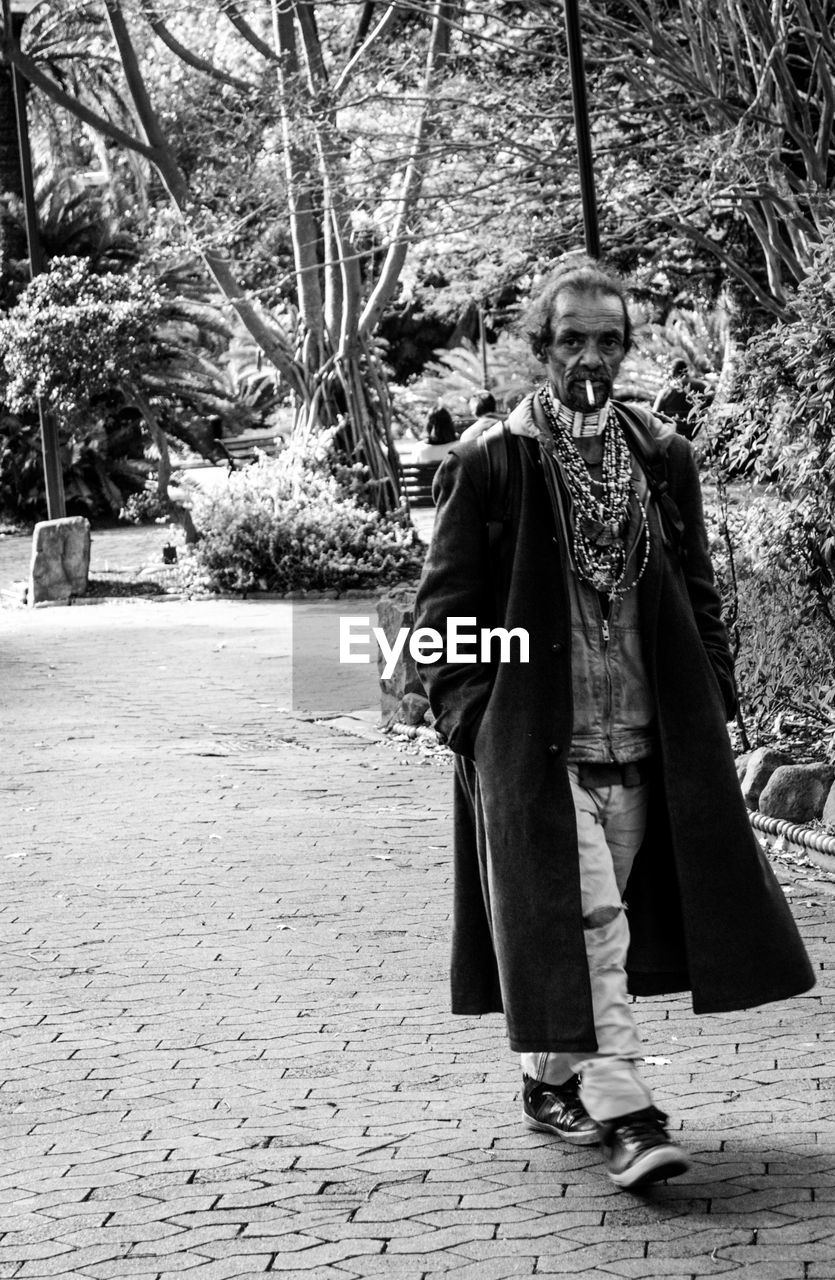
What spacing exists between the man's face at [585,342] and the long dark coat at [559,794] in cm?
15

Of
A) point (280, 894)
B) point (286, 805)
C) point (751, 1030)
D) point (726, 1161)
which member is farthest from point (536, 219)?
point (726, 1161)

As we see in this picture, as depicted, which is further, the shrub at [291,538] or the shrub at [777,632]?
the shrub at [291,538]

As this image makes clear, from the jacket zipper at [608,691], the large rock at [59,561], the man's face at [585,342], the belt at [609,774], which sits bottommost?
the large rock at [59,561]

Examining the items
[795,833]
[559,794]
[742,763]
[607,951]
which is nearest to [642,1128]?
[607,951]

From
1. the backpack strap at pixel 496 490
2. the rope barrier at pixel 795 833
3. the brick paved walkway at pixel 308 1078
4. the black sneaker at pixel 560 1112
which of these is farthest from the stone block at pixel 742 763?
the backpack strap at pixel 496 490

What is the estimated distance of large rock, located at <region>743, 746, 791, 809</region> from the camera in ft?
24.7

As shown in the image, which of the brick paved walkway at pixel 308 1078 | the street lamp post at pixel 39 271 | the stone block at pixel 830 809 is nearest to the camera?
the brick paved walkway at pixel 308 1078

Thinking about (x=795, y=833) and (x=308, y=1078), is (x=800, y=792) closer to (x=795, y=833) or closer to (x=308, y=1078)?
(x=795, y=833)

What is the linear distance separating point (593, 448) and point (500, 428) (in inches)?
8.0

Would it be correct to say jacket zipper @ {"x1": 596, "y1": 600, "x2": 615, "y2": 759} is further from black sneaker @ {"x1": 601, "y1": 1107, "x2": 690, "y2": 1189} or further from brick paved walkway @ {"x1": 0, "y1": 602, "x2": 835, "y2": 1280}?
brick paved walkway @ {"x1": 0, "y1": 602, "x2": 835, "y2": 1280}

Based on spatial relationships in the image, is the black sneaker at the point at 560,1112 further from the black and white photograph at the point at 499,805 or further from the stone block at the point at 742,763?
the stone block at the point at 742,763

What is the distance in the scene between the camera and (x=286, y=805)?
28.4 feet

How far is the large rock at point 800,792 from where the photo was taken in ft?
23.9

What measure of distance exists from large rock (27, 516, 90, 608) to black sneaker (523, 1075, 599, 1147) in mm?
16591
